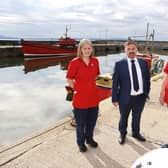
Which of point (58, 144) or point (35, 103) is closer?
point (58, 144)

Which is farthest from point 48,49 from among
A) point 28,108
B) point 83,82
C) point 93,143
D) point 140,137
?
point 83,82

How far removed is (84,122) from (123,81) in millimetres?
742

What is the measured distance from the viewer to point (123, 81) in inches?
150

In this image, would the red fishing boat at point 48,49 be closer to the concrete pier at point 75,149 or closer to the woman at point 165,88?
the concrete pier at point 75,149

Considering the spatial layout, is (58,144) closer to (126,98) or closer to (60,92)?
(126,98)

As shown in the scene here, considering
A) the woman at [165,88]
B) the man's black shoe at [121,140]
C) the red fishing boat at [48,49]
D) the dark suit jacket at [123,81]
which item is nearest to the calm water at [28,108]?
the man's black shoe at [121,140]

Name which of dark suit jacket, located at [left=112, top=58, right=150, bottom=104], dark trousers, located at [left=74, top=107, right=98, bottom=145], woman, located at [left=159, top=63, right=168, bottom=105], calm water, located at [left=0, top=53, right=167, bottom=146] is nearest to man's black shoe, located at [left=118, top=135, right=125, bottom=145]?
dark trousers, located at [left=74, top=107, right=98, bottom=145]

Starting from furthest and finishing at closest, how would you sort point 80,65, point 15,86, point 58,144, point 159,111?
1. point 15,86
2. point 159,111
3. point 58,144
4. point 80,65

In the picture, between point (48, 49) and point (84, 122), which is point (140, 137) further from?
point (48, 49)

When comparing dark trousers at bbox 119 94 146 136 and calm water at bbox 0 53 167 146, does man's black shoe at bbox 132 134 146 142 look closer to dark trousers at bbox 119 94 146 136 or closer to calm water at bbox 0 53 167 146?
dark trousers at bbox 119 94 146 136

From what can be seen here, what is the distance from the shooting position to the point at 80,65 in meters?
3.50

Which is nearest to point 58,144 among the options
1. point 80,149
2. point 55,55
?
point 80,149

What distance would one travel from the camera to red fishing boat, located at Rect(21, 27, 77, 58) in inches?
1202

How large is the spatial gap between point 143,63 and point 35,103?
22.0ft
